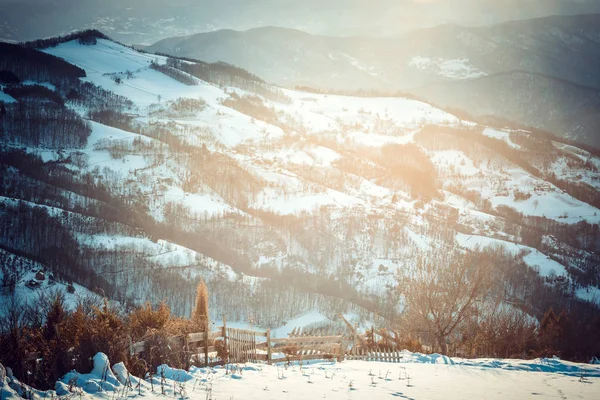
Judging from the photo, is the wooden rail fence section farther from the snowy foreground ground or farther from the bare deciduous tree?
the bare deciduous tree

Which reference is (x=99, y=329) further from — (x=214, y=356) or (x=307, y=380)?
(x=214, y=356)

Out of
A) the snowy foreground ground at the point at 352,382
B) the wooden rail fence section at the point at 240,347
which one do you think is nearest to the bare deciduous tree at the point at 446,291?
the wooden rail fence section at the point at 240,347

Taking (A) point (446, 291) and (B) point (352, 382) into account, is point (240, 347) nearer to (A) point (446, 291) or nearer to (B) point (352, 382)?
(B) point (352, 382)

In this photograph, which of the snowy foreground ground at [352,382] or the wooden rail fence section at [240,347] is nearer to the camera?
the snowy foreground ground at [352,382]

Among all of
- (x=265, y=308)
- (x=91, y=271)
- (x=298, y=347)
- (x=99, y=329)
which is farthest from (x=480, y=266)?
(x=91, y=271)

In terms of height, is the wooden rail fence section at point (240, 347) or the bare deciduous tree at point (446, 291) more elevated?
the bare deciduous tree at point (446, 291)

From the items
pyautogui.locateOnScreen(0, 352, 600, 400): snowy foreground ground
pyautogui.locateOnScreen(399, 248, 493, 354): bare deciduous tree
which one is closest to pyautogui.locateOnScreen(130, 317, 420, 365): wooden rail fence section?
pyautogui.locateOnScreen(0, 352, 600, 400): snowy foreground ground

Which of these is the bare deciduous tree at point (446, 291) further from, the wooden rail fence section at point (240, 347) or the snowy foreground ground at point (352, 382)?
the snowy foreground ground at point (352, 382)

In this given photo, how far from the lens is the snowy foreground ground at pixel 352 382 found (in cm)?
1208

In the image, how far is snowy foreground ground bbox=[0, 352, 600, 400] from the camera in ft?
39.6

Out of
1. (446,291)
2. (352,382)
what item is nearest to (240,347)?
(352,382)

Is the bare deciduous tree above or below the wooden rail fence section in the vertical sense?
above

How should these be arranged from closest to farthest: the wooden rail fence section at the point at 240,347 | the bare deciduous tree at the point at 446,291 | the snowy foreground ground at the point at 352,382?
the snowy foreground ground at the point at 352,382
the wooden rail fence section at the point at 240,347
the bare deciduous tree at the point at 446,291

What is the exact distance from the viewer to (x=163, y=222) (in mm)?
189250
